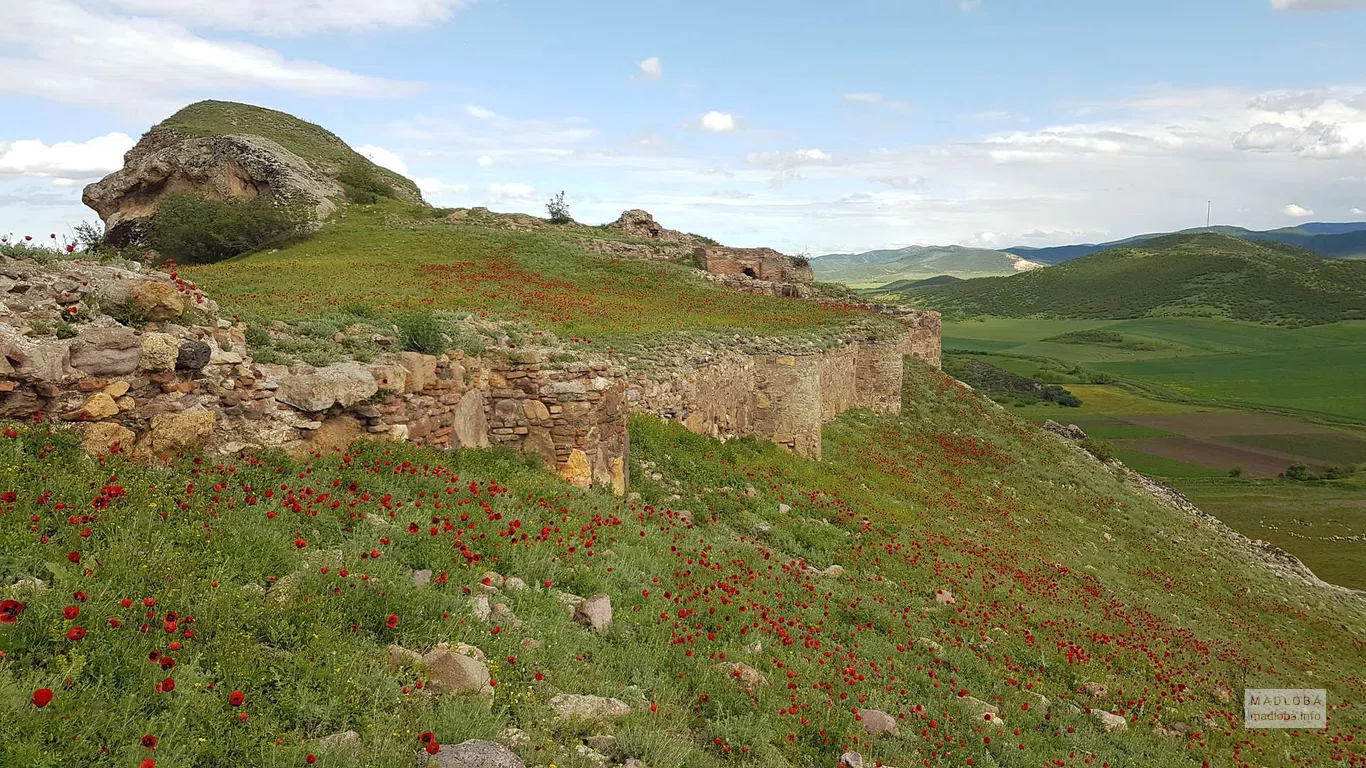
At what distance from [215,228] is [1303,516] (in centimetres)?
6102

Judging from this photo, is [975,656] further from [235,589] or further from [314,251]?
[314,251]

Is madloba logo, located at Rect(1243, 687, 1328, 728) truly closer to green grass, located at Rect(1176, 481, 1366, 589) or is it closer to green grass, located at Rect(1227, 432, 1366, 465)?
green grass, located at Rect(1176, 481, 1366, 589)

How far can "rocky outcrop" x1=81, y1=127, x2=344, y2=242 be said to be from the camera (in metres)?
39.8

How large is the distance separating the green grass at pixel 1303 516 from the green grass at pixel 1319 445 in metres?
11.1

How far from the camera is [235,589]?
4664 millimetres

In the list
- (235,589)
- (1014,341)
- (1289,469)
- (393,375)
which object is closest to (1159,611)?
(393,375)

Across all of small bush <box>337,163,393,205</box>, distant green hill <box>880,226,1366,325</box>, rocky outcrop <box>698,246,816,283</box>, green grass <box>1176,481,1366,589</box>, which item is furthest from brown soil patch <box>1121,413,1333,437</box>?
distant green hill <box>880,226,1366,325</box>

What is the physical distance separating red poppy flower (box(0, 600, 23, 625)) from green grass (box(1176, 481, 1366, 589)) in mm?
41546

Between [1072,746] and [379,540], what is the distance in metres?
7.53

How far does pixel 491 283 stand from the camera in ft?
88.9

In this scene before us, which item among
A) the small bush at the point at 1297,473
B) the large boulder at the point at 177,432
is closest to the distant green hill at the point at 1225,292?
the small bush at the point at 1297,473

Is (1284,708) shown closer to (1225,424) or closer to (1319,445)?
(1319,445)

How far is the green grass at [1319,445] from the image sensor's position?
59.3 m

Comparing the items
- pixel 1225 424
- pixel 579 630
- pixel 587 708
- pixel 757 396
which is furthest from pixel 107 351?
pixel 1225 424
